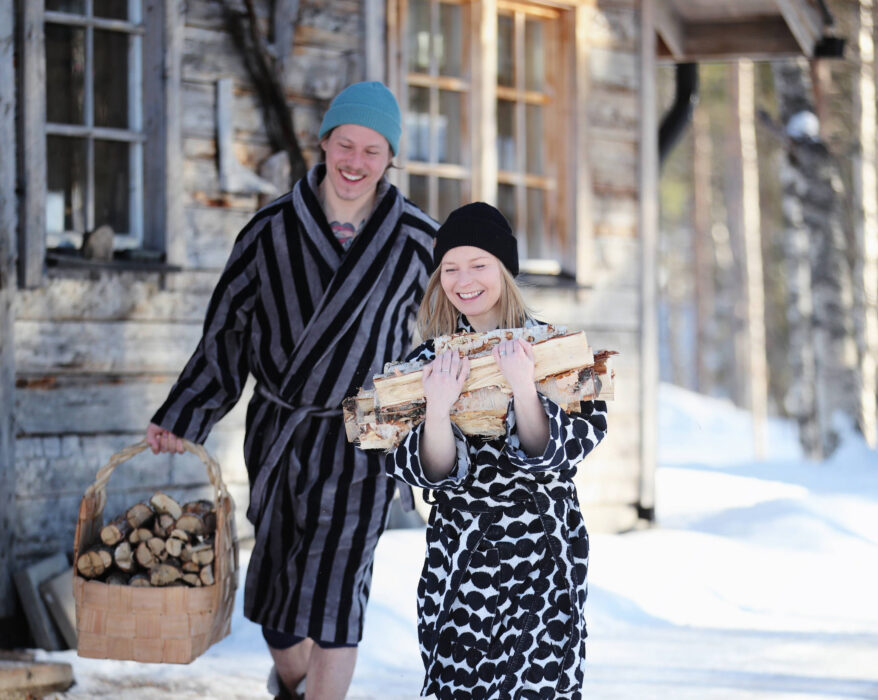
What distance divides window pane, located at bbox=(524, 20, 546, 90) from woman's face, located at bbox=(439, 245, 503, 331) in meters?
4.40

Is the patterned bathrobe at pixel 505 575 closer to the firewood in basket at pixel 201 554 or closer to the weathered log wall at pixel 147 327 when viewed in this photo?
the firewood in basket at pixel 201 554

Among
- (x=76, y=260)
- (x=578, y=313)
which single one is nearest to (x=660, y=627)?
(x=578, y=313)

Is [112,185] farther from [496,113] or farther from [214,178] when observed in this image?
[496,113]

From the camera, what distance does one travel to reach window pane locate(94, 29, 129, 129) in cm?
513

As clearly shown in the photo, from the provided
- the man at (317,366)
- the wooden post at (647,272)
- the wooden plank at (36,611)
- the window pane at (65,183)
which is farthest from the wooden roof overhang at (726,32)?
the wooden plank at (36,611)

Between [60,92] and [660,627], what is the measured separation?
357 centimetres

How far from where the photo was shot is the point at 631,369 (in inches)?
278

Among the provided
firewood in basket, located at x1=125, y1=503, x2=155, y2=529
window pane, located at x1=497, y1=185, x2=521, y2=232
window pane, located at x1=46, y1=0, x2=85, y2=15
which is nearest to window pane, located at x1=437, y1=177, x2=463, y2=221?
window pane, located at x1=497, y1=185, x2=521, y2=232

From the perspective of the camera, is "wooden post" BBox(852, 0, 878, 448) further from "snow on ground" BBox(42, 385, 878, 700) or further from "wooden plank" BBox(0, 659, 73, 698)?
"wooden plank" BBox(0, 659, 73, 698)

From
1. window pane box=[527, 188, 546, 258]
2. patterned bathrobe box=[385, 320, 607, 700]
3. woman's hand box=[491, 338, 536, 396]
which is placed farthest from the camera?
window pane box=[527, 188, 546, 258]

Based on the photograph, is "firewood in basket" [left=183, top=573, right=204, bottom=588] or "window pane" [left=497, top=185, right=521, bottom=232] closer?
"firewood in basket" [left=183, top=573, right=204, bottom=588]

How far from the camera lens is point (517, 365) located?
2.44 m

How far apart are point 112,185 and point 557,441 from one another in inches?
130

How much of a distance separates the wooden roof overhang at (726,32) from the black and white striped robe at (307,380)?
4.99 m
